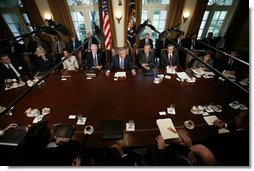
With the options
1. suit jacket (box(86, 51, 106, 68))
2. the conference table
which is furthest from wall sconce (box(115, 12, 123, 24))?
the conference table

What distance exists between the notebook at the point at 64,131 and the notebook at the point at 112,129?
0.40 m

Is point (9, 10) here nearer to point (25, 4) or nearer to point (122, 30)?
point (25, 4)

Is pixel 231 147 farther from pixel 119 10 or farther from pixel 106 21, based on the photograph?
pixel 119 10

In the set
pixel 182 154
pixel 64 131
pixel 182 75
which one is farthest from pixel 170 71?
pixel 64 131

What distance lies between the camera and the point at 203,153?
1.36 meters

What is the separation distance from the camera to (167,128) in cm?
190

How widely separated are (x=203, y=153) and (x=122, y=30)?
18.7 feet

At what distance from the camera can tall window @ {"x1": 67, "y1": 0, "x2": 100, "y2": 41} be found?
6.00m

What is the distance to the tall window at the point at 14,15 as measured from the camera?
6094 millimetres

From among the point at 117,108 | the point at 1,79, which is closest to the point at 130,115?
the point at 117,108

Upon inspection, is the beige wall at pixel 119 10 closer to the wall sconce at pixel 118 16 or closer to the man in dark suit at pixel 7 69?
the wall sconce at pixel 118 16

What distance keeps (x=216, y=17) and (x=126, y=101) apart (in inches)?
263

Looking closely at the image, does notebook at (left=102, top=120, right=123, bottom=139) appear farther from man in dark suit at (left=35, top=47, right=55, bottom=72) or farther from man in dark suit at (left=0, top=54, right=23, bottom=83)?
man in dark suit at (left=35, top=47, right=55, bottom=72)

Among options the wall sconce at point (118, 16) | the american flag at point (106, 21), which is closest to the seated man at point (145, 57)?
the american flag at point (106, 21)
